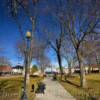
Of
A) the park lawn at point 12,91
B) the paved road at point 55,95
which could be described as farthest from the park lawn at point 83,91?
the park lawn at point 12,91

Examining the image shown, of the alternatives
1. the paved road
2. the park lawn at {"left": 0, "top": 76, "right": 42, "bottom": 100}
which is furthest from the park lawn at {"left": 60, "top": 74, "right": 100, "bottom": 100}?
the park lawn at {"left": 0, "top": 76, "right": 42, "bottom": 100}

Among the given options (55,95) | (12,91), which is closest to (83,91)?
(55,95)

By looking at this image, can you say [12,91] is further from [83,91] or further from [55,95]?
[83,91]

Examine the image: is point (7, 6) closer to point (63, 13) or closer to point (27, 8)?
point (27, 8)

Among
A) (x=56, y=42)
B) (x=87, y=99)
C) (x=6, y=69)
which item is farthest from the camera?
Answer: (x=6, y=69)

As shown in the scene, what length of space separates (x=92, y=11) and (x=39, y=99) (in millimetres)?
12043

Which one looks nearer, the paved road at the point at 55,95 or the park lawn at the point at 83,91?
the paved road at the point at 55,95

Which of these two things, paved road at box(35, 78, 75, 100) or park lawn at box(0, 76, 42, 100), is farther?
park lawn at box(0, 76, 42, 100)

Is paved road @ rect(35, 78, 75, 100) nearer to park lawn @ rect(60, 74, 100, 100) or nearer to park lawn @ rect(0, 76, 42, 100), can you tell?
park lawn @ rect(60, 74, 100, 100)

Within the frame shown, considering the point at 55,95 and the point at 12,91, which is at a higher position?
the point at 12,91

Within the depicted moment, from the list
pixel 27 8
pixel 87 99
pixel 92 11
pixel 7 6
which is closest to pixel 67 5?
pixel 92 11

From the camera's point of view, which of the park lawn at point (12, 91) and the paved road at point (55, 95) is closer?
the paved road at point (55, 95)

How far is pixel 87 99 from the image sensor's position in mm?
15164

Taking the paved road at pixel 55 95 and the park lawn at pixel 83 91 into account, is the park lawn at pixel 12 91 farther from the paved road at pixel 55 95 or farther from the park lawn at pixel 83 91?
the park lawn at pixel 83 91
